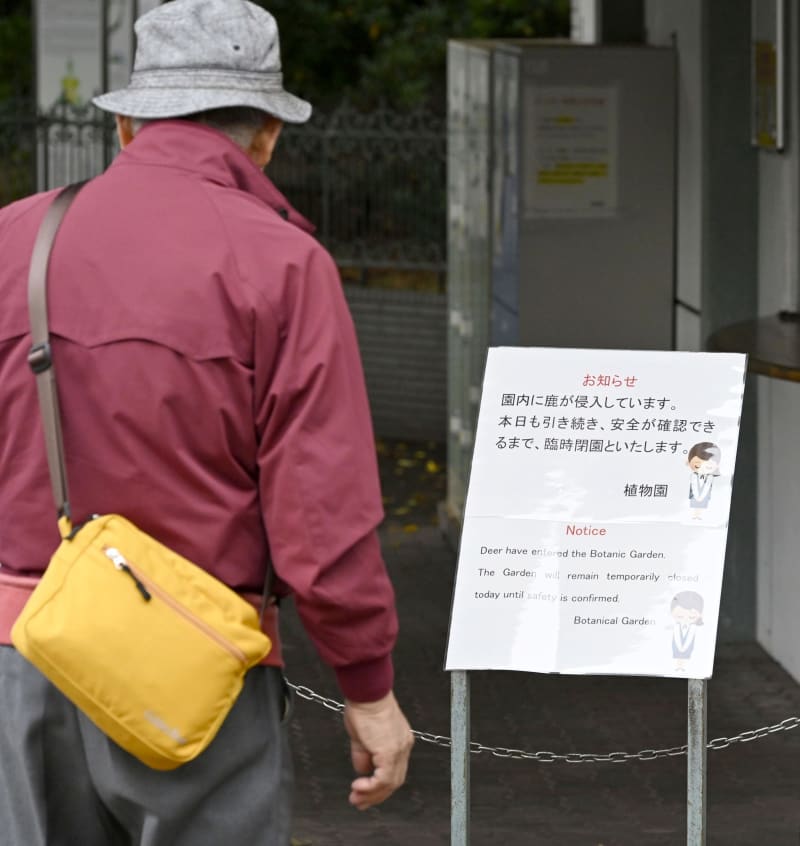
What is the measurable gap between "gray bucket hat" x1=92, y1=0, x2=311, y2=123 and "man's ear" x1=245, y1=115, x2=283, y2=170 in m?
0.04

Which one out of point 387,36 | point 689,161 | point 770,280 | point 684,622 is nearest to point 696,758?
point 684,622

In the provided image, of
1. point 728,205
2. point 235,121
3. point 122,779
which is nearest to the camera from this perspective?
point 122,779

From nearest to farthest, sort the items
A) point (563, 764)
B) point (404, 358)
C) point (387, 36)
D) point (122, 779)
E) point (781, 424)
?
1. point (122, 779)
2. point (563, 764)
3. point (781, 424)
4. point (404, 358)
5. point (387, 36)

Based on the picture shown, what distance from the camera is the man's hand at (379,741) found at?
9.28ft

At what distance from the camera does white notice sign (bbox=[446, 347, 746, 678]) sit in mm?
3586

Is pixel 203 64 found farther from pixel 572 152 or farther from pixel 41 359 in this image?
pixel 572 152

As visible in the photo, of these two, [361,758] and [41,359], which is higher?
[41,359]

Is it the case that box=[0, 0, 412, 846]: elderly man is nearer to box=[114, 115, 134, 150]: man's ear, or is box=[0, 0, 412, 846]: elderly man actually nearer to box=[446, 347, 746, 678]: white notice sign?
box=[114, 115, 134, 150]: man's ear

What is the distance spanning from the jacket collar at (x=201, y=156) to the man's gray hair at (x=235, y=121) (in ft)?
0.05

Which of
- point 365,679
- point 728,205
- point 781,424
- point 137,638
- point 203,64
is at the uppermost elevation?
point 203,64

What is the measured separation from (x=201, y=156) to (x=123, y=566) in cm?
62

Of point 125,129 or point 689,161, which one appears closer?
point 125,129

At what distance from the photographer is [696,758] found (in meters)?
3.57

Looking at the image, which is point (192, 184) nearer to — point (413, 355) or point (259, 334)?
point (259, 334)
